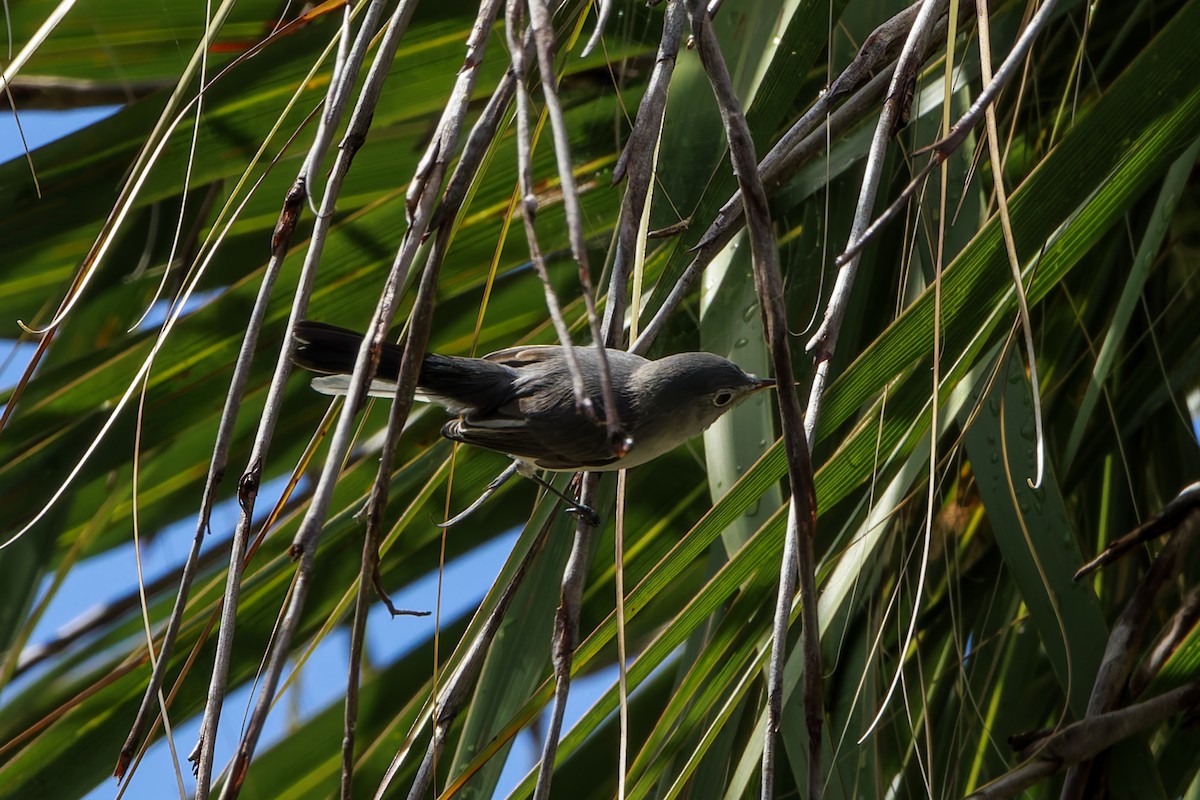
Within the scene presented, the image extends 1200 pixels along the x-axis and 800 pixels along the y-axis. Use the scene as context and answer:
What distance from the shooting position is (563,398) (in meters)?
1.59

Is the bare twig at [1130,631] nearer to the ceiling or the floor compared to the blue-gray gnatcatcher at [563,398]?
nearer to the floor

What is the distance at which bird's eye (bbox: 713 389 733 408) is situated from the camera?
161cm

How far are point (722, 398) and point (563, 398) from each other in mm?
225

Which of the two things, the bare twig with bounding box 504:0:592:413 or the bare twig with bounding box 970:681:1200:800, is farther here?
the bare twig with bounding box 970:681:1200:800

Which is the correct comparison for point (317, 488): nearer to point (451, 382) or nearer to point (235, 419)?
point (235, 419)

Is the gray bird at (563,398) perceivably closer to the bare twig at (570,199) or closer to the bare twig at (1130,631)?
the bare twig at (1130,631)

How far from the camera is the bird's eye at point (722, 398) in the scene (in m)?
1.61

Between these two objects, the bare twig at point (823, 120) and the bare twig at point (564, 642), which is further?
the bare twig at point (823, 120)

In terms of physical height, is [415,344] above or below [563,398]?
below

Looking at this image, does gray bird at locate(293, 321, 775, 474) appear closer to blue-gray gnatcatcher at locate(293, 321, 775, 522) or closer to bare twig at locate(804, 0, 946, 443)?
blue-gray gnatcatcher at locate(293, 321, 775, 522)

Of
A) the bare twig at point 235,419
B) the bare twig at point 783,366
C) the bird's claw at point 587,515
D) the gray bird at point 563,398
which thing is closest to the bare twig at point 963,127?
the bare twig at point 783,366

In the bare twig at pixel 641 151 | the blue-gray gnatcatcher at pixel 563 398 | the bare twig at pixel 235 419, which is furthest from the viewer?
the blue-gray gnatcatcher at pixel 563 398

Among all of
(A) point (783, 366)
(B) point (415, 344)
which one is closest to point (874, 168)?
(A) point (783, 366)

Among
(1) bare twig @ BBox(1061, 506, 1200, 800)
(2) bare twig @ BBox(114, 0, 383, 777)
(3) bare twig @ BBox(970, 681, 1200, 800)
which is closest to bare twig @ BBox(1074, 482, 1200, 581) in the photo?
(1) bare twig @ BBox(1061, 506, 1200, 800)
